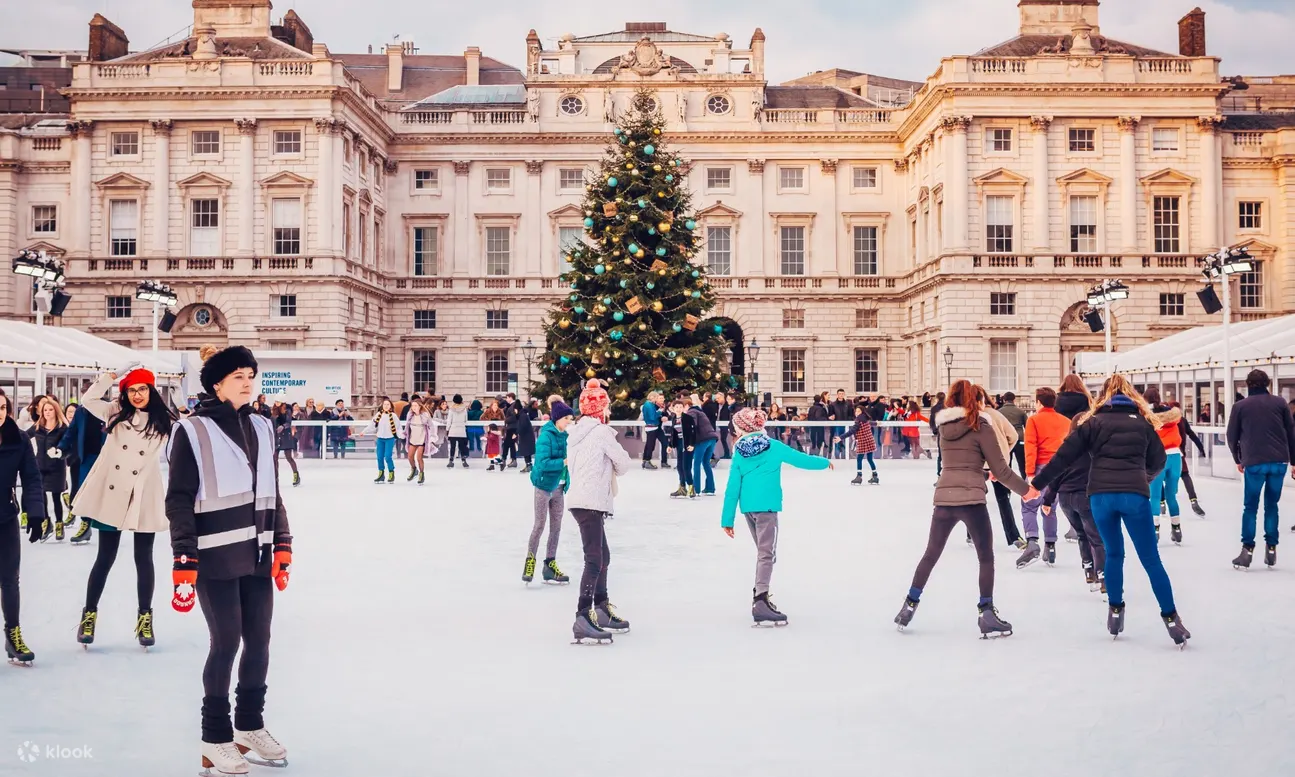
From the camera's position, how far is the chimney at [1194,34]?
51.3 m

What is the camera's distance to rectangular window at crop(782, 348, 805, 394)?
52.1 meters

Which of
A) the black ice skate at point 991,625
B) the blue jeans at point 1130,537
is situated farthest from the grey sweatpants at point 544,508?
the blue jeans at point 1130,537

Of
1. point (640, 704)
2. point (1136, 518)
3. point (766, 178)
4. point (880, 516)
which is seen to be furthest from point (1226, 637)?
point (766, 178)

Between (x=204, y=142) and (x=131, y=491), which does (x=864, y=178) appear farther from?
(x=131, y=491)

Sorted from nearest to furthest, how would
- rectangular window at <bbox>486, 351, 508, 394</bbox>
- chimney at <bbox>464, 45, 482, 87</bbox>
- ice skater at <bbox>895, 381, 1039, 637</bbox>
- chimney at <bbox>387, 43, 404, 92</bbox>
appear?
1. ice skater at <bbox>895, 381, 1039, 637</bbox>
2. rectangular window at <bbox>486, 351, 508, 394</bbox>
3. chimney at <bbox>464, 45, 482, 87</bbox>
4. chimney at <bbox>387, 43, 404, 92</bbox>

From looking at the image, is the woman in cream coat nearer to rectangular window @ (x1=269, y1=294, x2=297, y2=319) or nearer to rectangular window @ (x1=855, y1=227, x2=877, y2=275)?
rectangular window @ (x1=269, y1=294, x2=297, y2=319)

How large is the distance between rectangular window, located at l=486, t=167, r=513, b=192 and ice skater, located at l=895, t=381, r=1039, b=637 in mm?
46099

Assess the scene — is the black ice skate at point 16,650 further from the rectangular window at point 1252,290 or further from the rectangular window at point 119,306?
the rectangular window at point 1252,290

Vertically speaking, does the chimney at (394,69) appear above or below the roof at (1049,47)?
above

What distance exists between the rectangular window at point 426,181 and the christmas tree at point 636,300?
24.0 metres

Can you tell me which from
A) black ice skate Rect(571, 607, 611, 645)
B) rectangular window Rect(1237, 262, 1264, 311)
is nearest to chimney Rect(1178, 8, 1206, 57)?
rectangular window Rect(1237, 262, 1264, 311)

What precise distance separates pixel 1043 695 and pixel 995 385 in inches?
1623

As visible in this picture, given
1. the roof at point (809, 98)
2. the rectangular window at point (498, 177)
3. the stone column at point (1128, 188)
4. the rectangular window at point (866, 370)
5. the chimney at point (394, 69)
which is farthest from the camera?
the chimney at point (394, 69)

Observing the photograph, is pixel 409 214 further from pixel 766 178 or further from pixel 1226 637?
pixel 1226 637
